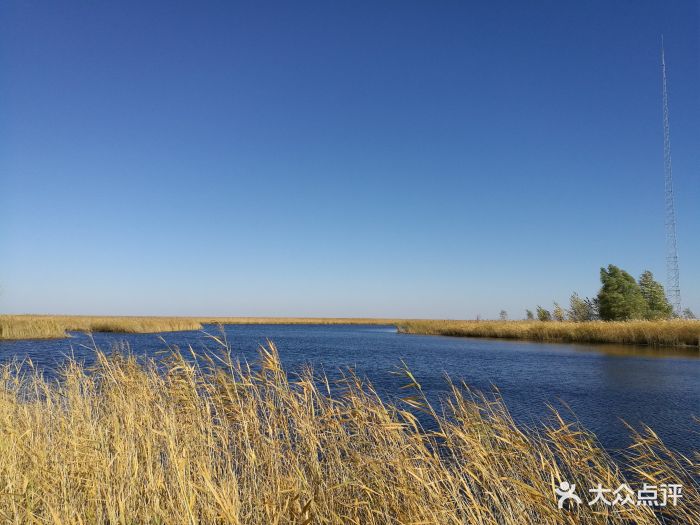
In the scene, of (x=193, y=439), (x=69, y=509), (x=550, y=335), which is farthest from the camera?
(x=550, y=335)

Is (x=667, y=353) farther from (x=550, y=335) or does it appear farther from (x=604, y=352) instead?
(x=550, y=335)

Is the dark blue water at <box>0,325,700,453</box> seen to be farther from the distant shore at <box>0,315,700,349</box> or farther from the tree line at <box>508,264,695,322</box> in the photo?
the tree line at <box>508,264,695,322</box>

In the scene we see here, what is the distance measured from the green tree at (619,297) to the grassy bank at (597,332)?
11867 mm

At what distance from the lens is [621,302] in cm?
4772

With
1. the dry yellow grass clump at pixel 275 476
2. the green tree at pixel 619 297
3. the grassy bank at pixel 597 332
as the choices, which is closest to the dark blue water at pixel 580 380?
the dry yellow grass clump at pixel 275 476

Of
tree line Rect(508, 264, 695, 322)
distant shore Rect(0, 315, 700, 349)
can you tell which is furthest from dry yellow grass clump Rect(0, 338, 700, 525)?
tree line Rect(508, 264, 695, 322)

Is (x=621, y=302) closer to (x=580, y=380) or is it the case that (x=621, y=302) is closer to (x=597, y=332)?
(x=597, y=332)

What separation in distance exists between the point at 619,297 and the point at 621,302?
22.5 inches

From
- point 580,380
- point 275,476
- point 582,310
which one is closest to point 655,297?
point 582,310

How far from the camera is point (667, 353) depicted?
88.7 feet

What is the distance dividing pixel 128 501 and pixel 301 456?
187 centimetres

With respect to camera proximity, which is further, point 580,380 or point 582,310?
point 582,310

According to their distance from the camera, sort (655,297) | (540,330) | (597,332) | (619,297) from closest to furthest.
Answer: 1. (597,332)
2. (540,330)
3. (619,297)
4. (655,297)

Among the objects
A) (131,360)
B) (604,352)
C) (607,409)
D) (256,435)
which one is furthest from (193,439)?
(604,352)
